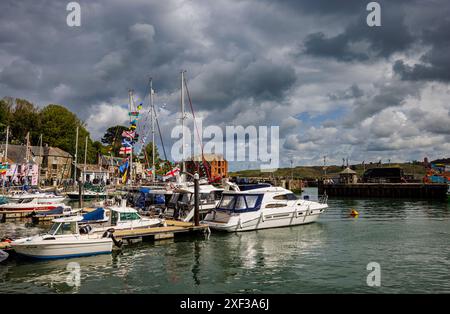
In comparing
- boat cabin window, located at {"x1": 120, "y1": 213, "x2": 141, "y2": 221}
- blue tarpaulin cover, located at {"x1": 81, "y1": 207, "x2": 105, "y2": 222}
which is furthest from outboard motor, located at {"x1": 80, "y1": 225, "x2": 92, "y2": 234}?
boat cabin window, located at {"x1": 120, "y1": 213, "x2": 141, "y2": 221}

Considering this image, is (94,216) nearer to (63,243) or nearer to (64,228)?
(64,228)

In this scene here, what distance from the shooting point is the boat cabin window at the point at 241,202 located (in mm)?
31094

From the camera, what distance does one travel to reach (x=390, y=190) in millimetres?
80500

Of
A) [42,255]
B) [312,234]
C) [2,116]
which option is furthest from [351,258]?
[2,116]

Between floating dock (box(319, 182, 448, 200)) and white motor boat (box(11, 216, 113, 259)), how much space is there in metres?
57.0

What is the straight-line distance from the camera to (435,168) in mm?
87750

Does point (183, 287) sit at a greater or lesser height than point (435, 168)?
lesser

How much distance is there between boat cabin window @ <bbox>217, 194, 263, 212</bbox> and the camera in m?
31.1

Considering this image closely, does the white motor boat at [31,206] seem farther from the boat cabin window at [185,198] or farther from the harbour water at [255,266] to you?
the harbour water at [255,266]

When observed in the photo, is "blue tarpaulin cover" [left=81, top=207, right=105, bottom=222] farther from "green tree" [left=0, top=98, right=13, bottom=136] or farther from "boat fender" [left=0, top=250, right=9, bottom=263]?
"green tree" [left=0, top=98, right=13, bottom=136]

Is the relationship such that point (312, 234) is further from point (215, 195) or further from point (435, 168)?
point (435, 168)

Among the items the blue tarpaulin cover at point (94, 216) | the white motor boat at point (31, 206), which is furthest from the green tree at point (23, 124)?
the blue tarpaulin cover at point (94, 216)

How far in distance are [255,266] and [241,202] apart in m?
11.5

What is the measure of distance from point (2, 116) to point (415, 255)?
88.0m
